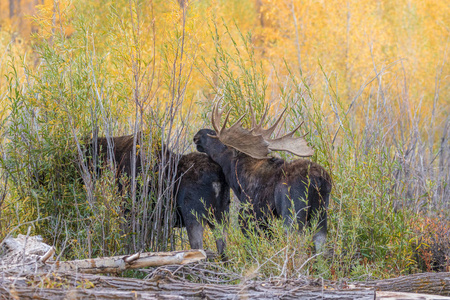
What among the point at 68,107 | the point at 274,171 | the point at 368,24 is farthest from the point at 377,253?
the point at 368,24

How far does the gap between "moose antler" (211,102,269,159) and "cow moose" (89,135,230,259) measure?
1.29ft

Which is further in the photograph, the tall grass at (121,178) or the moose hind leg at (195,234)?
the moose hind leg at (195,234)

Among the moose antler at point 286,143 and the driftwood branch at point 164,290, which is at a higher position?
the moose antler at point 286,143

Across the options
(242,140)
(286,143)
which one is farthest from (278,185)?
(242,140)

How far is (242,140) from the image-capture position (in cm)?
528

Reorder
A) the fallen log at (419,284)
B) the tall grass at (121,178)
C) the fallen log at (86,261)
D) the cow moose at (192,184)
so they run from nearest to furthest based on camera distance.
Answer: the fallen log at (86,261)
the fallen log at (419,284)
the tall grass at (121,178)
the cow moose at (192,184)

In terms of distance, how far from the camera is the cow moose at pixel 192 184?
17.2 feet

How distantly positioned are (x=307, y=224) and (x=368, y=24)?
14.2m

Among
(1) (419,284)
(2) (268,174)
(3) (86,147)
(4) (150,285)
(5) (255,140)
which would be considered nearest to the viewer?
(4) (150,285)

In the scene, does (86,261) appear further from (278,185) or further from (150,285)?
(278,185)

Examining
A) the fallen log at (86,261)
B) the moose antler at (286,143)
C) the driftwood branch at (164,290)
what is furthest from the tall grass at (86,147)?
the driftwood branch at (164,290)

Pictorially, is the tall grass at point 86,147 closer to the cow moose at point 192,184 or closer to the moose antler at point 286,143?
the cow moose at point 192,184

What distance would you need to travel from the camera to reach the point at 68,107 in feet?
16.7

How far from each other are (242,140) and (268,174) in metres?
0.48
